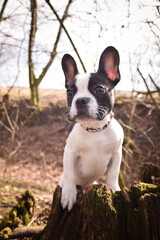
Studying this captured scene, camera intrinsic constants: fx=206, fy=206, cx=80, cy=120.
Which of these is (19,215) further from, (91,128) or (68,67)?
(68,67)

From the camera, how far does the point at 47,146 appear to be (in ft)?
26.0

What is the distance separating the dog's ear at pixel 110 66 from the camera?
2115mm

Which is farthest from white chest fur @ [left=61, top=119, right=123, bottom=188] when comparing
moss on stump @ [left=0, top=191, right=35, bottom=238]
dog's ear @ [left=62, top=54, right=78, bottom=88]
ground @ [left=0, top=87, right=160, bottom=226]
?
ground @ [left=0, top=87, right=160, bottom=226]

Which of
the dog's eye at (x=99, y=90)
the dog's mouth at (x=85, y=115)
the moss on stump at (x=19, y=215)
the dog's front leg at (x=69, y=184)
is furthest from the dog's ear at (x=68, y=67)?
the moss on stump at (x=19, y=215)

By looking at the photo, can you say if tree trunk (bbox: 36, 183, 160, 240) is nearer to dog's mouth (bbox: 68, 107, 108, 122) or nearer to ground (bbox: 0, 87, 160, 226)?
dog's mouth (bbox: 68, 107, 108, 122)

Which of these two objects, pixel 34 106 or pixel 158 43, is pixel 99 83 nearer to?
pixel 158 43

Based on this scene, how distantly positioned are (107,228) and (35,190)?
171 inches

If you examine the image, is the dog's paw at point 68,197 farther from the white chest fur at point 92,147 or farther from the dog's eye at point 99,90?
the dog's eye at point 99,90

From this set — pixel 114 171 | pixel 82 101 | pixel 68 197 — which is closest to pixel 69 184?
pixel 68 197

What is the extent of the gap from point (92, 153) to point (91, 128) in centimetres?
A: 26

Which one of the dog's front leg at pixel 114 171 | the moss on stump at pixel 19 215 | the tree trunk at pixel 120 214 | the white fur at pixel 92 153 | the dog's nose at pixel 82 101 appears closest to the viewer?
the tree trunk at pixel 120 214

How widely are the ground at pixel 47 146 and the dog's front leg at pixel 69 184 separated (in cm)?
244

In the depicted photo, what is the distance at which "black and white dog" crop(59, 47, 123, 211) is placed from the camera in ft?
6.18

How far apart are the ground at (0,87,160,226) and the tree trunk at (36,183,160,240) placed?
2.72 m
